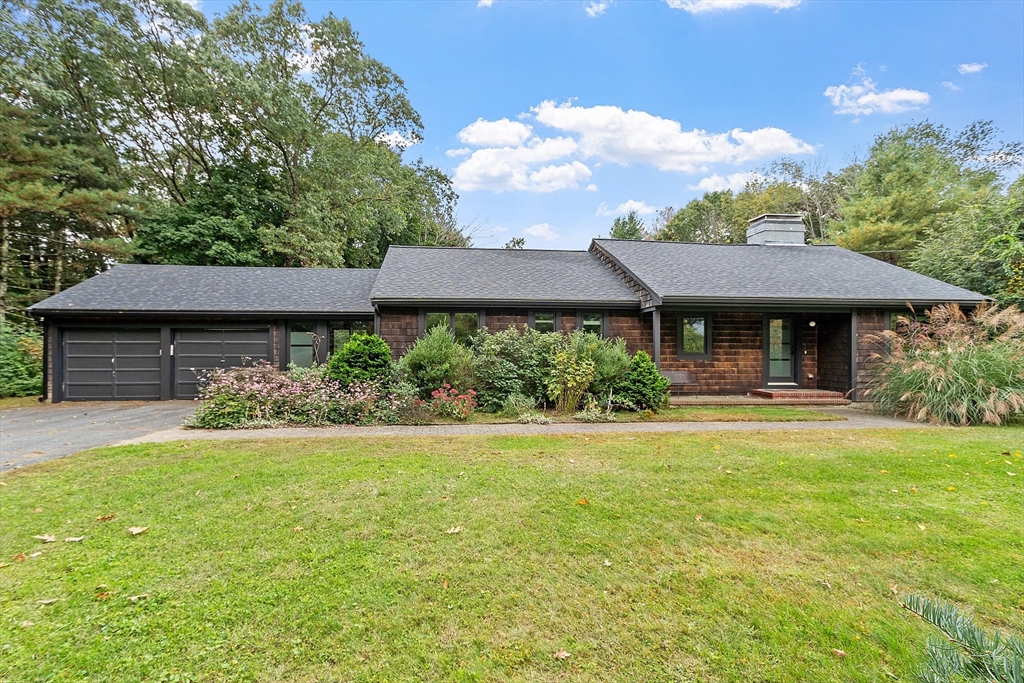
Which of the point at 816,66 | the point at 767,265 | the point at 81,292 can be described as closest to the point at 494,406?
the point at 767,265

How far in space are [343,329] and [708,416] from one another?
9.62 meters

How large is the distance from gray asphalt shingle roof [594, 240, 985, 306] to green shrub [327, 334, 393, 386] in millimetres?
6312

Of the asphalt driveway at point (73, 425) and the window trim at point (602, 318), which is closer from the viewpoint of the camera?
the asphalt driveway at point (73, 425)

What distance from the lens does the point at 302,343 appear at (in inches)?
470

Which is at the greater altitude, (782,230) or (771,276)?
(782,230)

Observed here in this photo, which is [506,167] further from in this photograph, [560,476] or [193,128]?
[560,476]

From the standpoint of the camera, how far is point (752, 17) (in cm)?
1361

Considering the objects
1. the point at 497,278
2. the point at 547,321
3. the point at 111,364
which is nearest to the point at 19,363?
the point at 111,364

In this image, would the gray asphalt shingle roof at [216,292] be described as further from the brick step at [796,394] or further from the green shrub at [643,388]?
the brick step at [796,394]

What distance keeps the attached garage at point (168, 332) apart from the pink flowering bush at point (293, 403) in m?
3.48

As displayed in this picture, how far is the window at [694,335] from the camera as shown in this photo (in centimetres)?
1165

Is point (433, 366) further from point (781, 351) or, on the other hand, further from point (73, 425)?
point (781, 351)

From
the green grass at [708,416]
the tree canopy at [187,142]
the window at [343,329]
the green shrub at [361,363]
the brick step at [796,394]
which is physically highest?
the tree canopy at [187,142]

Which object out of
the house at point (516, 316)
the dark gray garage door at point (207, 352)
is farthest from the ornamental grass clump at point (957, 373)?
the dark gray garage door at point (207, 352)
